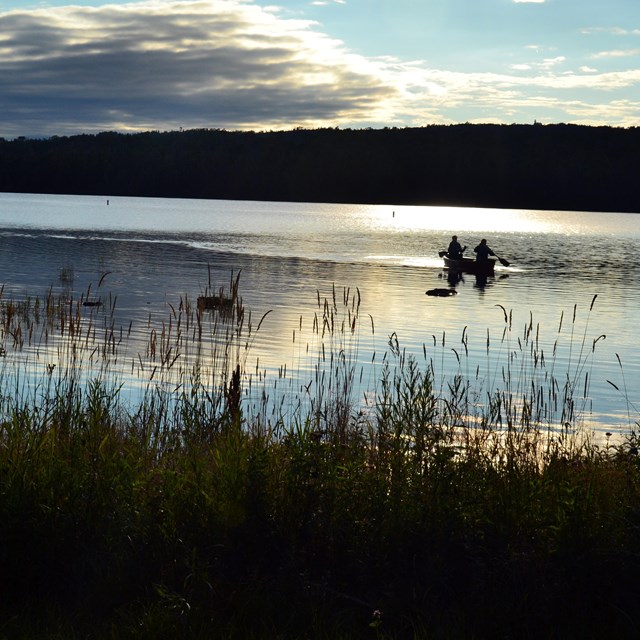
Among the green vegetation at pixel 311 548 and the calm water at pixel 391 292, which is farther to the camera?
the calm water at pixel 391 292

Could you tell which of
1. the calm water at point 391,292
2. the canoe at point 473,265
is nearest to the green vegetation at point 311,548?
the calm water at point 391,292

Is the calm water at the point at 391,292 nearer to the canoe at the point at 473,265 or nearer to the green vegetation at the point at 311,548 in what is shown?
the canoe at the point at 473,265

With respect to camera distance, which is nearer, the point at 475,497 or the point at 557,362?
the point at 475,497

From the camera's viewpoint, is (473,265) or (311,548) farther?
(473,265)

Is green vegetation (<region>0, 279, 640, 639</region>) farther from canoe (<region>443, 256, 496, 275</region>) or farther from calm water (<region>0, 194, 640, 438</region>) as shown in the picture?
canoe (<region>443, 256, 496, 275</region>)

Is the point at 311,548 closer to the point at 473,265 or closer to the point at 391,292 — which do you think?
the point at 391,292

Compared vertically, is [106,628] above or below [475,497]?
below

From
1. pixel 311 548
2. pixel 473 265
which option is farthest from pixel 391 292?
pixel 311 548

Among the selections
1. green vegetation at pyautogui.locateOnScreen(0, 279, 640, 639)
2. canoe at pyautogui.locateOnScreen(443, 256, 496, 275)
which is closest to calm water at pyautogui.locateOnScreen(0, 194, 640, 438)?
canoe at pyautogui.locateOnScreen(443, 256, 496, 275)

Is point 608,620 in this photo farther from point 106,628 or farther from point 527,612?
point 106,628

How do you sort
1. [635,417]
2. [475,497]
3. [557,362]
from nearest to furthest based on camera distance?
[475,497]
[635,417]
[557,362]

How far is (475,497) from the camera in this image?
655 cm

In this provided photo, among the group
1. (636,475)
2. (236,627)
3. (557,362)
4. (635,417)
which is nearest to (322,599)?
(236,627)

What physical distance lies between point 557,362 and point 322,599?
52.2 feet
